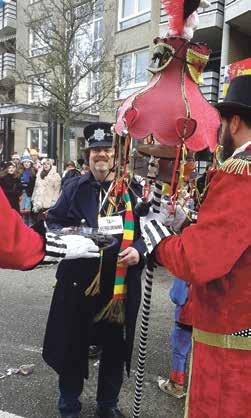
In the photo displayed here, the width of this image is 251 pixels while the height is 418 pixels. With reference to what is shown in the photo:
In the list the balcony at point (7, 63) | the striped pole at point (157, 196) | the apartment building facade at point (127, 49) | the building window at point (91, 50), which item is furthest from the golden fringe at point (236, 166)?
the balcony at point (7, 63)

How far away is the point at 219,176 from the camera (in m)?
1.74

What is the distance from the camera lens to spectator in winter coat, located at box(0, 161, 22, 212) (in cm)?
896

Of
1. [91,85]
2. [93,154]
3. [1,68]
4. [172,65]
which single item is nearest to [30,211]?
[93,154]

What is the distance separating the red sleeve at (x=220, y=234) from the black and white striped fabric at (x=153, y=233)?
0.20 meters

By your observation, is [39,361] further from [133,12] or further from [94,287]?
[133,12]

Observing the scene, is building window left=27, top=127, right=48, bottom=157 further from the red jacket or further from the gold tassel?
the red jacket

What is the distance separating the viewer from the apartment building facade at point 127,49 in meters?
12.0

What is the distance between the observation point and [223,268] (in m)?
1.66

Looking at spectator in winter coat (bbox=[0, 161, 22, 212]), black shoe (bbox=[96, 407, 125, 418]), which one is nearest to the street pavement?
black shoe (bbox=[96, 407, 125, 418])

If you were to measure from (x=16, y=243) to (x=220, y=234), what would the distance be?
0.77 meters

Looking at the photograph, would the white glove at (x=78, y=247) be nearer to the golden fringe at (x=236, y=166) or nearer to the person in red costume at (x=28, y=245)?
the person in red costume at (x=28, y=245)

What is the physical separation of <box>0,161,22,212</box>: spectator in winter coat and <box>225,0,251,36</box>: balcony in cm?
623

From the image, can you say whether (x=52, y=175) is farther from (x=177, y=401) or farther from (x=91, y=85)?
(x=91, y=85)

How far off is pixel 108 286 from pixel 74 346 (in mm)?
400
